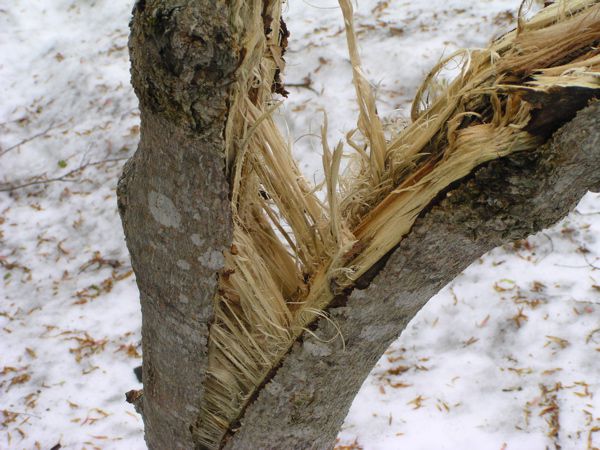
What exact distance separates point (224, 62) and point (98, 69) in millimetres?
3985

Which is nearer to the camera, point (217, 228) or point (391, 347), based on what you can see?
point (217, 228)

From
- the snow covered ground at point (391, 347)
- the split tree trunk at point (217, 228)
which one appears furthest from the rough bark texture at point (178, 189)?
the snow covered ground at point (391, 347)

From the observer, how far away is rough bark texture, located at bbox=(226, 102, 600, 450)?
678 millimetres

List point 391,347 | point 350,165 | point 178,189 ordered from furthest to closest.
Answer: point 391,347 < point 350,165 < point 178,189

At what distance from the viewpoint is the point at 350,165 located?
1.01 meters

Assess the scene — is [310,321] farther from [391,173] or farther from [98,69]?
[98,69]

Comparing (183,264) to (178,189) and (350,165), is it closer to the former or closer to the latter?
(178,189)

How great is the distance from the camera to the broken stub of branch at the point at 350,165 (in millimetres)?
680

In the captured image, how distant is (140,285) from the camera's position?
1035 mm

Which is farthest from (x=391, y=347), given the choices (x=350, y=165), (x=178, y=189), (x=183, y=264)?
(x=178, y=189)

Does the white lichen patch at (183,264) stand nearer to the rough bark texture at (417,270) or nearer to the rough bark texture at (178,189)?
the rough bark texture at (178,189)

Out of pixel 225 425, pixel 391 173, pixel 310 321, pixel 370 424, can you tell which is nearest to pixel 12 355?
pixel 370 424

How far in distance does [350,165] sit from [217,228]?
0.30 m

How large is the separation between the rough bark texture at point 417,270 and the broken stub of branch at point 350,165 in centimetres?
2
